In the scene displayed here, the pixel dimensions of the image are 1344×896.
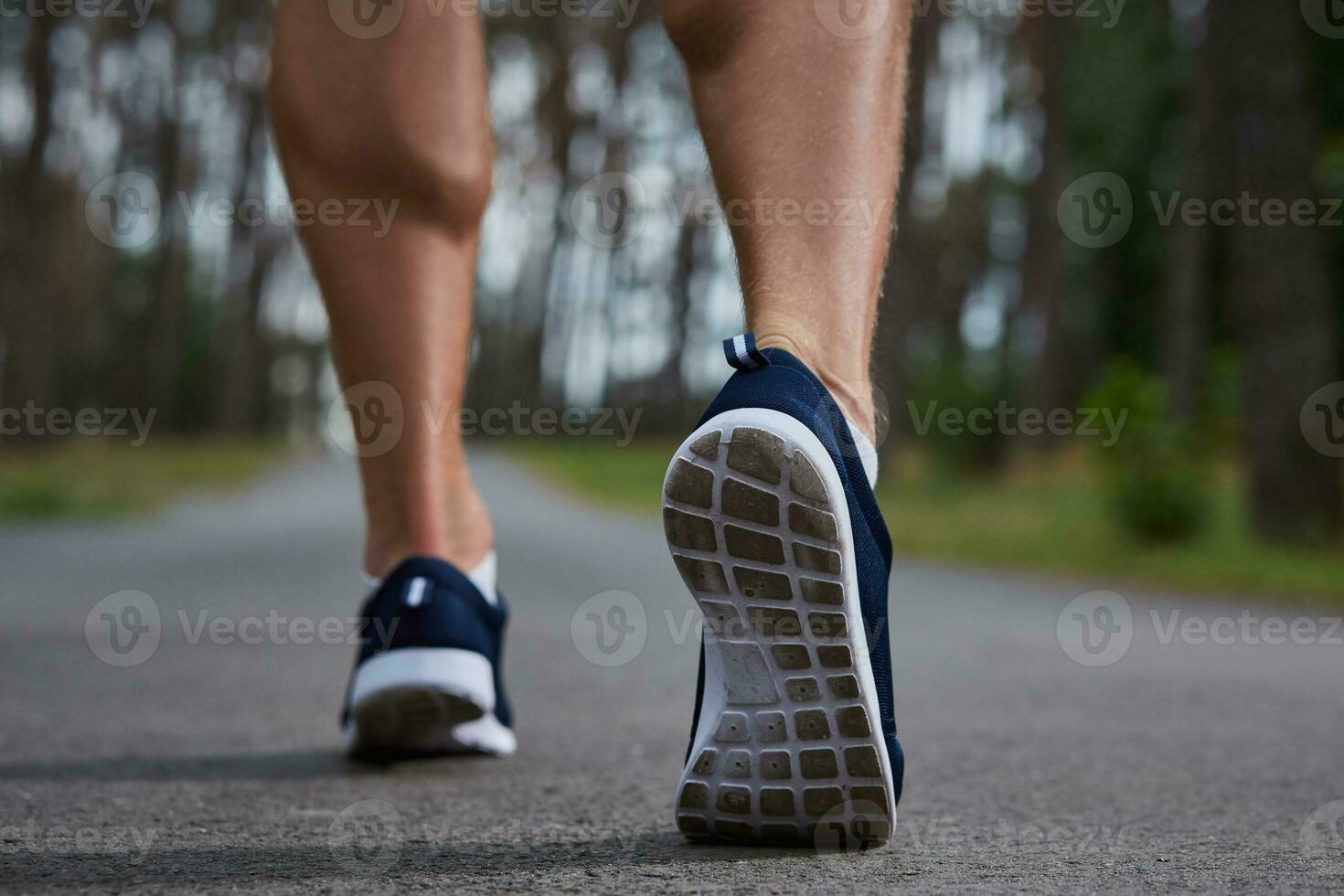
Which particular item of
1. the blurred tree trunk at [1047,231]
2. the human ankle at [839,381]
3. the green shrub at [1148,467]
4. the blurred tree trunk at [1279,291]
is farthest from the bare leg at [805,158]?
the blurred tree trunk at [1047,231]

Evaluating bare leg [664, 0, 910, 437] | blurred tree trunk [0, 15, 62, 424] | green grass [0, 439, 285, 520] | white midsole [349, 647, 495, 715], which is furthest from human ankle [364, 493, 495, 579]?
blurred tree trunk [0, 15, 62, 424]

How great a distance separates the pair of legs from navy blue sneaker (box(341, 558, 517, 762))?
0.24 ft

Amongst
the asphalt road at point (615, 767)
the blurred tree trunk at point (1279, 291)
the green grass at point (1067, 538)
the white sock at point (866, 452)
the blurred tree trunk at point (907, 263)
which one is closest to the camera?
the asphalt road at point (615, 767)

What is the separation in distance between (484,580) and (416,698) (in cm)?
20

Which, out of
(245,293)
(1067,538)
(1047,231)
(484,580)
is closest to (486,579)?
(484,580)

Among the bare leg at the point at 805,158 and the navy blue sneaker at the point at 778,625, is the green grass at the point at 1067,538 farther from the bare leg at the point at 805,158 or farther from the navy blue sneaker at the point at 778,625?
the navy blue sneaker at the point at 778,625

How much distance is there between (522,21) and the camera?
24.6 metres

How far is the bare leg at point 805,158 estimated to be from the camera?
49.6 inches

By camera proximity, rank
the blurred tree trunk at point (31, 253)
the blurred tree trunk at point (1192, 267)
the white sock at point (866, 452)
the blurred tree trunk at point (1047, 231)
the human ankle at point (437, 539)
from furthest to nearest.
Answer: the blurred tree trunk at point (1047, 231) < the blurred tree trunk at point (31, 253) < the blurred tree trunk at point (1192, 267) < the human ankle at point (437, 539) < the white sock at point (866, 452)

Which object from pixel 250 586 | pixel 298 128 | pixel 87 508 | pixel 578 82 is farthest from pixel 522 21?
pixel 298 128

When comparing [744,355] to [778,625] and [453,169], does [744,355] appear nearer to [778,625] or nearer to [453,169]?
[778,625]

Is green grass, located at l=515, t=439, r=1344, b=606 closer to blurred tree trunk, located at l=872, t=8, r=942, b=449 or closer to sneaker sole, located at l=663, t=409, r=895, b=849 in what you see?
blurred tree trunk, located at l=872, t=8, r=942, b=449

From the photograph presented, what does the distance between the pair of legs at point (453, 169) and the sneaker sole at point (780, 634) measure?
0.19 meters

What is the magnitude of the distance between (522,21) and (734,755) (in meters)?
24.9
